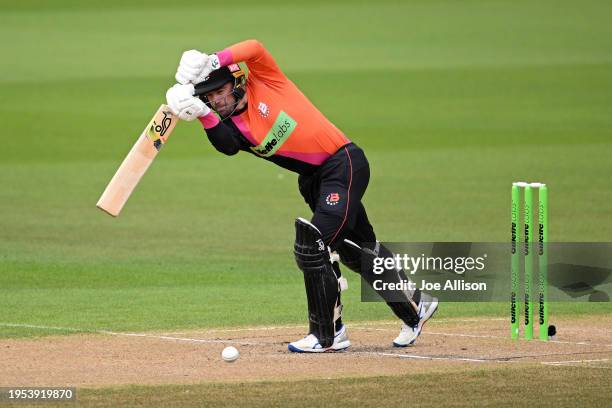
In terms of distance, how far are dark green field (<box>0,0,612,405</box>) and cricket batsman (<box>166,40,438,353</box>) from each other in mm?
1705

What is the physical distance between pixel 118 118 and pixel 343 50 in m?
10.5

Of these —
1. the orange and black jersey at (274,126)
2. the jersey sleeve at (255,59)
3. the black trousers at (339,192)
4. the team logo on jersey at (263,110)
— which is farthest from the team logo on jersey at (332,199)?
the jersey sleeve at (255,59)

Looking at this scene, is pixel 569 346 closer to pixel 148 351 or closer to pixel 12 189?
pixel 148 351

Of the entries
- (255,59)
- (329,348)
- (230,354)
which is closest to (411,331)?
(329,348)

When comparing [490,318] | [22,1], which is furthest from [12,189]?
[22,1]

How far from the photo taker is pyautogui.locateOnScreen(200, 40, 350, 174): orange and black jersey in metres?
9.69

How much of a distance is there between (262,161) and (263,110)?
14.4 m

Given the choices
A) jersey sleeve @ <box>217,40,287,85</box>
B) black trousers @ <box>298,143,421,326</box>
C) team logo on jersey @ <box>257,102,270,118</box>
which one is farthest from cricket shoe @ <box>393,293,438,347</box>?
jersey sleeve @ <box>217,40,287,85</box>

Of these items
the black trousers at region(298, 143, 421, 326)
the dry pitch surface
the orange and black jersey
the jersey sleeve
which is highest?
the jersey sleeve

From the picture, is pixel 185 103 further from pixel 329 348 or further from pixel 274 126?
pixel 329 348

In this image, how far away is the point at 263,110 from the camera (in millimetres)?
9727

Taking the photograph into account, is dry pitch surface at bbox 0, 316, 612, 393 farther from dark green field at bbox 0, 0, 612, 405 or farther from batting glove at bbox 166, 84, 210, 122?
batting glove at bbox 166, 84, 210, 122

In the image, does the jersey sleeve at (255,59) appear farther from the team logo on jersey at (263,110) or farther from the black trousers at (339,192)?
the black trousers at (339,192)

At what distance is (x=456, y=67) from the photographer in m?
34.8
